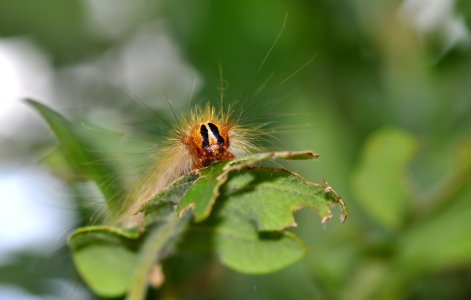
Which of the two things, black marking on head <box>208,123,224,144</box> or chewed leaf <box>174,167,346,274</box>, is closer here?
chewed leaf <box>174,167,346,274</box>

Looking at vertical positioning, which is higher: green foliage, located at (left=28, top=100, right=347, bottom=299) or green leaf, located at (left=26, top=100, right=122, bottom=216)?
green leaf, located at (left=26, top=100, right=122, bottom=216)

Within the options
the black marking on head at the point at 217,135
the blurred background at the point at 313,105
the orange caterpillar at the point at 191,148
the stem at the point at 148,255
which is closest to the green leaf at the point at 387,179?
the blurred background at the point at 313,105

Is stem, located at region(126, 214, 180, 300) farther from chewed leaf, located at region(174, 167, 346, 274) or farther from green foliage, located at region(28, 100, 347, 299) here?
chewed leaf, located at region(174, 167, 346, 274)

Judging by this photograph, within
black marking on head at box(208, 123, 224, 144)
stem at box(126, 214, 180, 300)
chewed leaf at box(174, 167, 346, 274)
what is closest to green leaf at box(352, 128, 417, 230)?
chewed leaf at box(174, 167, 346, 274)

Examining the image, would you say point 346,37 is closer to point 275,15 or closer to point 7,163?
point 275,15

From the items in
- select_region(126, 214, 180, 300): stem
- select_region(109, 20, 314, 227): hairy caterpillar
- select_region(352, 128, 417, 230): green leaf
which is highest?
select_region(109, 20, 314, 227): hairy caterpillar

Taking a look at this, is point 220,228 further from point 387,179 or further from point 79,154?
point 387,179

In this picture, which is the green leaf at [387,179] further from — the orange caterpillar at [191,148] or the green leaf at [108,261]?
the green leaf at [108,261]

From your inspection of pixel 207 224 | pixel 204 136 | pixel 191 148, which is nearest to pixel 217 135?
pixel 204 136
